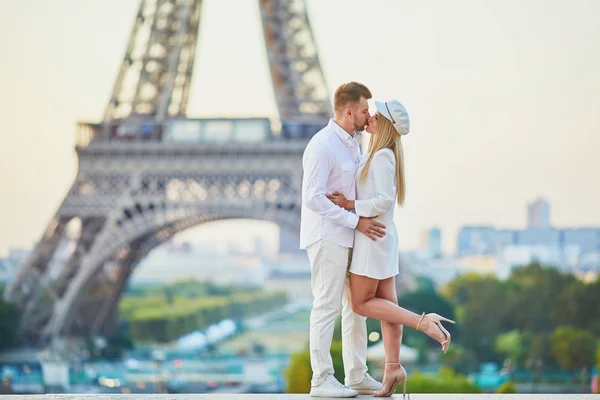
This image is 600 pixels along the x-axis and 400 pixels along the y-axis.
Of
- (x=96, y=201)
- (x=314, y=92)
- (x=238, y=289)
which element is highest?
(x=314, y=92)

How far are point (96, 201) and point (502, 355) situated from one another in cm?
1207

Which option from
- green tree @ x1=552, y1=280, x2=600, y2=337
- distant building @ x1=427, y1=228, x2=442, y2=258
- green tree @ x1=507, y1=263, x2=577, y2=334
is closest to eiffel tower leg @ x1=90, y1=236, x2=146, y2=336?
green tree @ x1=507, y1=263, x2=577, y2=334

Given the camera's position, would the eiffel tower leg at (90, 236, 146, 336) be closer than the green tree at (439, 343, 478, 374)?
Yes

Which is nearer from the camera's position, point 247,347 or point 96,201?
point 96,201

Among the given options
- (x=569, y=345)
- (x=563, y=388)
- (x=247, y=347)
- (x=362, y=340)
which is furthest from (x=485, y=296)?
(x=362, y=340)

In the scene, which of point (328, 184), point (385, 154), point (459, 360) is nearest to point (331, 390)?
point (328, 184)

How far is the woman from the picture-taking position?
7184 millimetres

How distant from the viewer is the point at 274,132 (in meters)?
26.8

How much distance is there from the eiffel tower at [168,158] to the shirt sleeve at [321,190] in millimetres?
18706

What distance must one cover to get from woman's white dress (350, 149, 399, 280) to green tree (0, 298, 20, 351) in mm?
21323

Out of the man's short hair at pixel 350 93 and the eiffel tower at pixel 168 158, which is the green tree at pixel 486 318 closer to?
the eiffel tower at pixel 168 158

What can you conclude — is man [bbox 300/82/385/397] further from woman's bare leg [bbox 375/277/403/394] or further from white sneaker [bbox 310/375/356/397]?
woman's bare leg [bbox 375/277/403/394]

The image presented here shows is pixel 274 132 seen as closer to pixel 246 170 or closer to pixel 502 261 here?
pixel 246 170

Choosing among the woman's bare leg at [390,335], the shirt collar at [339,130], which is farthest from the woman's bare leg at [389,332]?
the shirt collar at [339,130]
